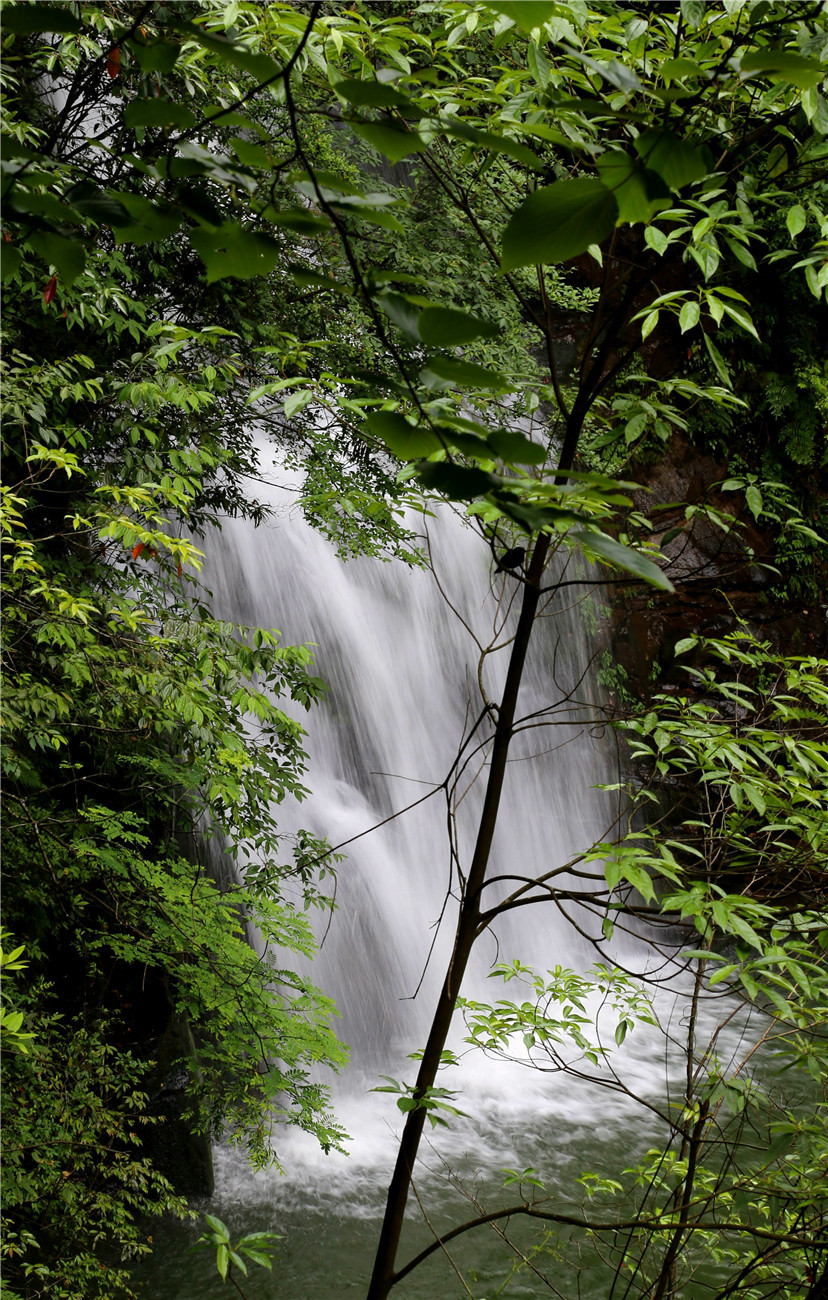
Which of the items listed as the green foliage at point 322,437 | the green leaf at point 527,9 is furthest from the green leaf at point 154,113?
the green leaf at point 527,9

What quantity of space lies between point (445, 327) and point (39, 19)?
1.34 feet

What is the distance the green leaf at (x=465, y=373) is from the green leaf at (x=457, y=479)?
0.08 m

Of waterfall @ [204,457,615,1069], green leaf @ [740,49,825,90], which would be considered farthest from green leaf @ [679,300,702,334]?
waterfall @ [204,457,615,1069]

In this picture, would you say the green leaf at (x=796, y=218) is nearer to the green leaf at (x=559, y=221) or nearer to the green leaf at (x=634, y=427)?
the green leaf at (x=634, y=427)

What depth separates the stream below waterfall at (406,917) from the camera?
13.7 ft

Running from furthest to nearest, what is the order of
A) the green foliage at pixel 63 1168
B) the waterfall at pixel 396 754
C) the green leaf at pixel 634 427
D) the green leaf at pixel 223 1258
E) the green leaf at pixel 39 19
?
1. the waterfall at pixel 396 754
2. the green foliage at pixel 63 1168
3. the green leaf at pixel 634 427
4. the green leaf at pixel 223 1258
5. the green leaf at pixel 39 19

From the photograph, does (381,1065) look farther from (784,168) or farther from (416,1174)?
(784,168)

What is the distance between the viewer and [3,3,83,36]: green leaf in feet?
2.02

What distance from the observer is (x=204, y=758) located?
3.29m

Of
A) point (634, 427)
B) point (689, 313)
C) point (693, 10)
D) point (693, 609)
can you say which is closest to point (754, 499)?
point (634, 427)

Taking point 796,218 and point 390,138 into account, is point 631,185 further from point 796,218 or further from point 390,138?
point 796,218

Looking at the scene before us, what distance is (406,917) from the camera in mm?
6410

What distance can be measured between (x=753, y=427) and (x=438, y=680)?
5.31 metres

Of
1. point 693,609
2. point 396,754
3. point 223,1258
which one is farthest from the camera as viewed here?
point 693,609
